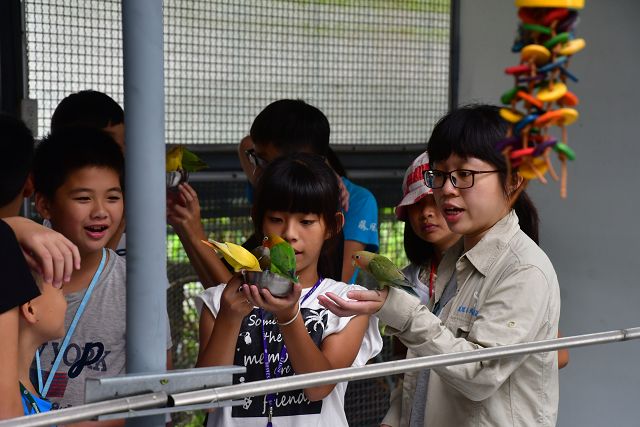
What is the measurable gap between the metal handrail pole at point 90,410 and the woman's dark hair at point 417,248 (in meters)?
1.35

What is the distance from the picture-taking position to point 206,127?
3.28 metres

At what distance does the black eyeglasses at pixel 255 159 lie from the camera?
105 inches

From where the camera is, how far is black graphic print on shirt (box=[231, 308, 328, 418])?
1941mm

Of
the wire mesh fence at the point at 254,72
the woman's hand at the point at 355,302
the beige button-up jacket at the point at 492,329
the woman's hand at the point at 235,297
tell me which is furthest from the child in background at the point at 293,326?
the wire mesh fence at the point at 254,72

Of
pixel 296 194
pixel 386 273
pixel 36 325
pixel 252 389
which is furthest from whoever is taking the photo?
pixel 296 194

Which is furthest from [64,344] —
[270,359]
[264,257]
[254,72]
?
[254,72]

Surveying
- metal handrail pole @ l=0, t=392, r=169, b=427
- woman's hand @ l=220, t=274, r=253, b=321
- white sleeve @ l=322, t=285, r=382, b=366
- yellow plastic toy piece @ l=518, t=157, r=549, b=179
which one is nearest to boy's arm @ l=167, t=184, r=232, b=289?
white sleeve @ l=322, t=285, r=382, b=366

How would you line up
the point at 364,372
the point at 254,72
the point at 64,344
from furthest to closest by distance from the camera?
the point at 254,72, the point at 64,344, the point at 364,372

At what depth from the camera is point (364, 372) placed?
1382mm

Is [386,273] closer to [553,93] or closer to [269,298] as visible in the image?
[269,298]

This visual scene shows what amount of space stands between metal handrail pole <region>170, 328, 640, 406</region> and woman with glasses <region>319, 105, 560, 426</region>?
147 mm

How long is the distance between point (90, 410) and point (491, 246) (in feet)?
3.23

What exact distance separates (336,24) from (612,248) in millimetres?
1302

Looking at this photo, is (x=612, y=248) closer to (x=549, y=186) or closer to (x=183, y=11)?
(x=549, y=186)
